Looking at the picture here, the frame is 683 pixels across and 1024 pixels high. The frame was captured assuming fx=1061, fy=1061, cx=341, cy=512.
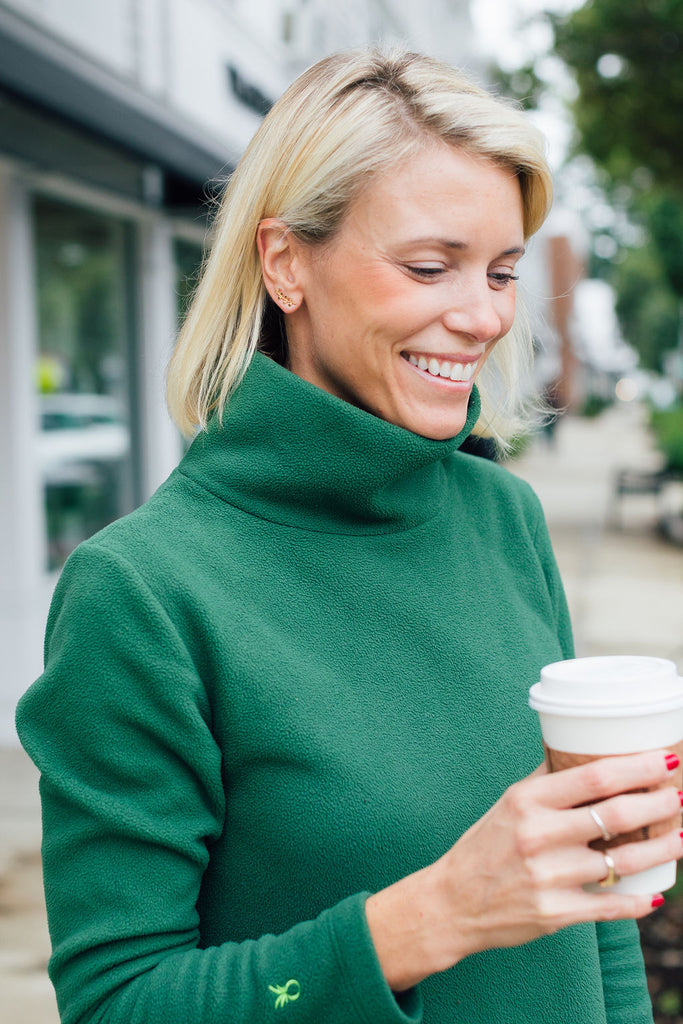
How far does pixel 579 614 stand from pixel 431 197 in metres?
7.33

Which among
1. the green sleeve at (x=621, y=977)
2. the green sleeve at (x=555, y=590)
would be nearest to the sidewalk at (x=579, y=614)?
the green sleeve at (x=621, y=977)

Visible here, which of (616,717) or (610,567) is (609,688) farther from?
(610,567)

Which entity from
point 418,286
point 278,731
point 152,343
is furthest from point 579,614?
point 278,731

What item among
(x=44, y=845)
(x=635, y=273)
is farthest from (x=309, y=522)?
(x=635, y=273)

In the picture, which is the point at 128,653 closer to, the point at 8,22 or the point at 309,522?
the point at 309,522

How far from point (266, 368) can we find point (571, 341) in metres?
51.8

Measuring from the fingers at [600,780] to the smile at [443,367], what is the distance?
624mm

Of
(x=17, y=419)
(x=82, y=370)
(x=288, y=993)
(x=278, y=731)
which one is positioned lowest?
(x=288, y=993)

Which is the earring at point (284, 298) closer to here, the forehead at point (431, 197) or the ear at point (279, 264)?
the ear at point (279, 264)

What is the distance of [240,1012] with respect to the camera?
3.72 ft

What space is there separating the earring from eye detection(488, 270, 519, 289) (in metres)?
0.28

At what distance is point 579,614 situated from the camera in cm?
839

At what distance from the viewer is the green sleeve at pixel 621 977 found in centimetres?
164

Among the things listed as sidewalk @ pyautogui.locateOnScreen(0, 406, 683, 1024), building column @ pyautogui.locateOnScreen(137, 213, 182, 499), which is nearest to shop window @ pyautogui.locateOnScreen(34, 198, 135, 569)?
building column @ pyautogui.locateOnScreen(137, 213, 182, 499)
